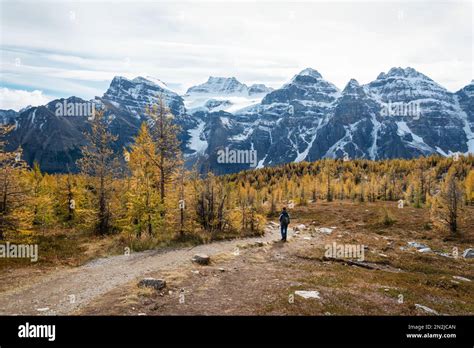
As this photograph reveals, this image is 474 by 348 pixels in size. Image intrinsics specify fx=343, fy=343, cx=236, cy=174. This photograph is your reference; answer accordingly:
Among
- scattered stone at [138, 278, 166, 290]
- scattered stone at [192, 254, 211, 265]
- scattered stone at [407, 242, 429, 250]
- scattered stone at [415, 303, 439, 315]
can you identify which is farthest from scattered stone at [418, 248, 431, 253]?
scattered stone at [138, 278, 166, 290]

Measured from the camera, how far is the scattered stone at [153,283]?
14492 mm

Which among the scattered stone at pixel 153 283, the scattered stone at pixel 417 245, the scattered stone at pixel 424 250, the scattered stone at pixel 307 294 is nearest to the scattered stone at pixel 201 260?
the scattered stone at pixel 153 283

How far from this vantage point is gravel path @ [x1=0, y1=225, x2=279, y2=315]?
12516mm

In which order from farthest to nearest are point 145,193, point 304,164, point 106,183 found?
point 304,164 < point 106,183 < point 145,193

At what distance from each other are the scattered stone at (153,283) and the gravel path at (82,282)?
1307 millimetres

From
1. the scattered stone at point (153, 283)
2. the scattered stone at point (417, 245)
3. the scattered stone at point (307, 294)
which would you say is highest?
the scattered stone at point (153, 283)

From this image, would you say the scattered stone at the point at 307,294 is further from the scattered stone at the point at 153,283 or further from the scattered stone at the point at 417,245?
the scattered stone at the point at 417,245

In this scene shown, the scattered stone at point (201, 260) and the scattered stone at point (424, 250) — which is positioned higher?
the scattered stone at point (201, 260)
